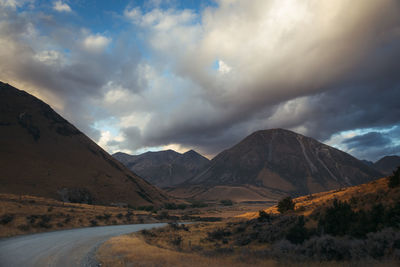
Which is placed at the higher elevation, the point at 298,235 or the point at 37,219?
the point at 298,235

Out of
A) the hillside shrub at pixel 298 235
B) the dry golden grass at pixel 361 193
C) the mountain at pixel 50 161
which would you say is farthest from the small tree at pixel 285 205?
the mountain at pixel 50 161

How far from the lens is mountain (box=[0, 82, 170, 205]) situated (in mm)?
82750

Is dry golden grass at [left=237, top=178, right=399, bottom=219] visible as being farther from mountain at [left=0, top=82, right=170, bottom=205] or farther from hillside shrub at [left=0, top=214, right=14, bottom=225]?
mountain at [left=0, top=82, right=170, bottom=205]

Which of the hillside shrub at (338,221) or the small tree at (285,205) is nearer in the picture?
the hillside shrub at (338,221)

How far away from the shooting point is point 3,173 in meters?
79.6

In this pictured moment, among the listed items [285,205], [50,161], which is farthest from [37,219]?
[50,161]

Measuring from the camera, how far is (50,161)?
10225 centimetres

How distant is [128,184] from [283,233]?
349 feet

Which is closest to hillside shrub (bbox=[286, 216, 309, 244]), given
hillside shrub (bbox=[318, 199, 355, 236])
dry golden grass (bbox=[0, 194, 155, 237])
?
hillside shrub (bbox=[318, 199, 355, 236])

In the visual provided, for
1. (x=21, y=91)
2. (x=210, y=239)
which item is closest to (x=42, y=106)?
(x=21, y=91)

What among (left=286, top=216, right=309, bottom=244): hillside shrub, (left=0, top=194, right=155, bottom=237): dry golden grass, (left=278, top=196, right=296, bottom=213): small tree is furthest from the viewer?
(left=278, top=196, right=296, bottom=213): small tree

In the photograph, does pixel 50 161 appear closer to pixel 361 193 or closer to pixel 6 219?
pixel 6 219

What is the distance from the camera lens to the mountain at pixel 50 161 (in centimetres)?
8275

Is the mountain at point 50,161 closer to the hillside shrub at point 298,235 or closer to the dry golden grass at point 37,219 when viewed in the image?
the dry golden grass at point 37,219
